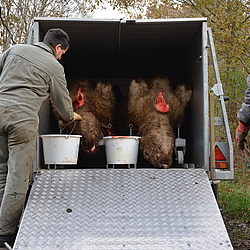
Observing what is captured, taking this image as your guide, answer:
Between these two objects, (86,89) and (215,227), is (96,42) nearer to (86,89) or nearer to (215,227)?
(86,89)

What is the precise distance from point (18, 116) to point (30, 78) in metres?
0.42

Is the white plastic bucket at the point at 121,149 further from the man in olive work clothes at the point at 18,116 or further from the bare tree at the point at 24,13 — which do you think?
the bare tree at the point at 24,13

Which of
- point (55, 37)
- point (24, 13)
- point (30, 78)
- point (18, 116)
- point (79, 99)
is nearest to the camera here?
point (18, 116)

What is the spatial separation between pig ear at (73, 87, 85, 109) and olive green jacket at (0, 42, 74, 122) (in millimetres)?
1406

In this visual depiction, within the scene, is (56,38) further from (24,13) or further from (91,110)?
(24,13)

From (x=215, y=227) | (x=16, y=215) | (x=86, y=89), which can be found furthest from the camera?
(x=86, y=89)

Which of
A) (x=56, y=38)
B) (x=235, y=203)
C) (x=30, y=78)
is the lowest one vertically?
(x=235, y=203)

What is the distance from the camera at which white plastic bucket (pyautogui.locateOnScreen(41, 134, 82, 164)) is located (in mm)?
4191

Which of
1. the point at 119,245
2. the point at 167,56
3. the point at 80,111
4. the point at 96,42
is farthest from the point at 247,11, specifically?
the point at 119,245

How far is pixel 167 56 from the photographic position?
596 cm

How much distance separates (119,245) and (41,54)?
2088 millimetres

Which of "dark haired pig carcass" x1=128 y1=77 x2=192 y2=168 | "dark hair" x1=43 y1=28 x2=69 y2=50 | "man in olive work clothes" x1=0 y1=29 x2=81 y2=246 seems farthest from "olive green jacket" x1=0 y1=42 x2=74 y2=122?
"dark haired pig carcass" x1=128 y1=77 x2=192 y2=168

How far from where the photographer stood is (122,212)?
3.50 metres

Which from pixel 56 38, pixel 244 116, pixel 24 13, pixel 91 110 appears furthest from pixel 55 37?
pixel 24 13
